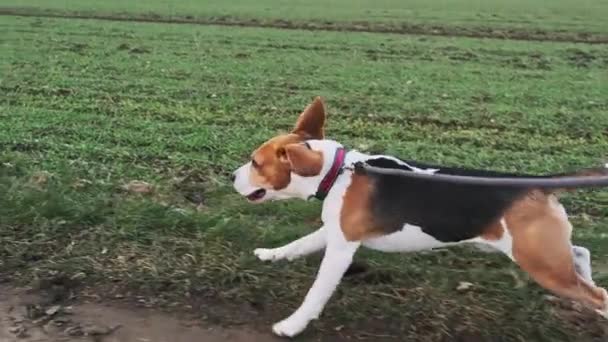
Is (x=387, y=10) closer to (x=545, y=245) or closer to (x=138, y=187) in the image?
(x=138, y=187)

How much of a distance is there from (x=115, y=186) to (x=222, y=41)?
9.71 meters

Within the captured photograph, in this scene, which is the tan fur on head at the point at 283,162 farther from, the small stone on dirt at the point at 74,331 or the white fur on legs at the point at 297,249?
the small stone on dirt at the point at 74,331

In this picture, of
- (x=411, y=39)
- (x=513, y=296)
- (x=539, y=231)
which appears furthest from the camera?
(x=411, y=39)

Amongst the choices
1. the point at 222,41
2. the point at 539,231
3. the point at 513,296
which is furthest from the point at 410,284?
the point at 222,41

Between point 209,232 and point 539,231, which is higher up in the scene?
point 539,231

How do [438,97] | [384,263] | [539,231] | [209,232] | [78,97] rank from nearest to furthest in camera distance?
[539,231]
[384,263]
[209,232]
[78,97]
[438,97]

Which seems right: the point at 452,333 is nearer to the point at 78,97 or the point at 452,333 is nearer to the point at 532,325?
the point at 532,325

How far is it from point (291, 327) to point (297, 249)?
0.68 metres

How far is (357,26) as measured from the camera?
60.0ft

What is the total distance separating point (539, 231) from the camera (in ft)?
11.5

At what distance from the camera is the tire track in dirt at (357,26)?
1692 cm

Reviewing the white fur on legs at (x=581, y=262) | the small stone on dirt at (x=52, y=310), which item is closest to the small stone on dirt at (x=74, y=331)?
the small stone on dirt at (x=52, y=310)

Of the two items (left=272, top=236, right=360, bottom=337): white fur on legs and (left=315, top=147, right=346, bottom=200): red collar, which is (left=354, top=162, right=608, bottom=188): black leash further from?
(left=272, top=236, right=360, bottom=337): white fur on legs

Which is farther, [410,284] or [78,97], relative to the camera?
[78,97]
